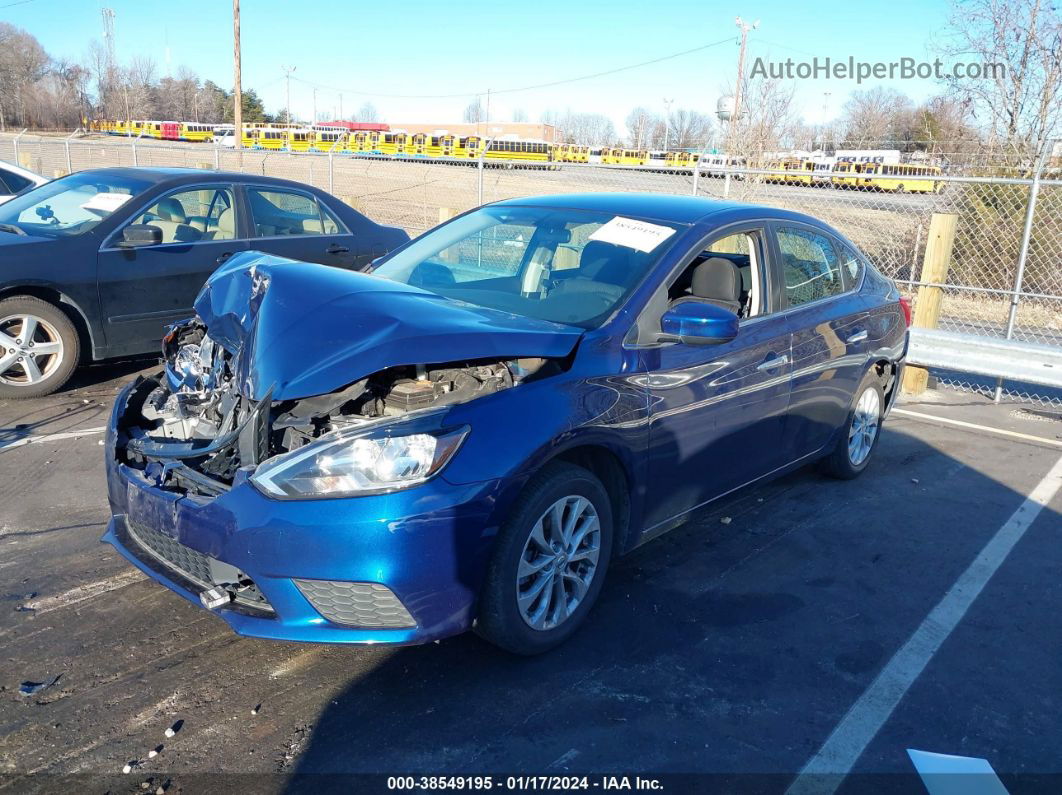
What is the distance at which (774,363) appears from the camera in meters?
4.48

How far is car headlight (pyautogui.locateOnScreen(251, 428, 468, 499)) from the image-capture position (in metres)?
2.92

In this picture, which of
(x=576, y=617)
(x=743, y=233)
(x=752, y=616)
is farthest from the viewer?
(x=743, y=233)

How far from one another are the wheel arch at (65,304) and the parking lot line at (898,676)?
588 cm

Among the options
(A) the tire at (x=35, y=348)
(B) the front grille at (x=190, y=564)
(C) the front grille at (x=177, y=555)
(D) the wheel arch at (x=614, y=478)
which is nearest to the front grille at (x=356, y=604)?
(B) the front grille at (x=190, y=564)

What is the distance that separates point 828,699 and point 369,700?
5.61ft

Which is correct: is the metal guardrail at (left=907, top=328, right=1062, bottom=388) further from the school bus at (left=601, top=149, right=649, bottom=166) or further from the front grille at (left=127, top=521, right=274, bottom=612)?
the school bus at (left=601, top=149, right=649, bottom=166)

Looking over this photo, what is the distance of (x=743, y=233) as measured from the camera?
452 centimetres

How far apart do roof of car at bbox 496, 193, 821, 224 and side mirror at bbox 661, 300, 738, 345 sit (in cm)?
70

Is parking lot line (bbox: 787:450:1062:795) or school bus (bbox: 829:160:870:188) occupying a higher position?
school bus (bbox: 829:160:870:188)

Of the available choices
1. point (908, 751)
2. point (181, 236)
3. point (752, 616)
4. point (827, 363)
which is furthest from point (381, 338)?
point (181, 236)

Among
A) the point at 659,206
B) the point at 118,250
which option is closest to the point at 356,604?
the point at 659,206

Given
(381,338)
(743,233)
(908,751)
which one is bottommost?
(908,751)

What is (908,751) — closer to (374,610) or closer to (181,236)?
(374,610)

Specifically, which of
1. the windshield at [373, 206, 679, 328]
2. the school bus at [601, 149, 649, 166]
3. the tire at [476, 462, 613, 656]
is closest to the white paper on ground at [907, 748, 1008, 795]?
the tire at [476, 462, 613, 656]
